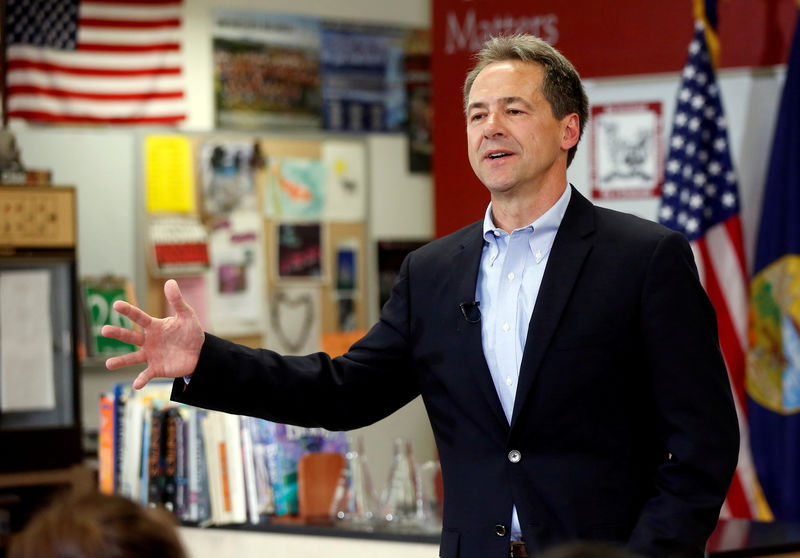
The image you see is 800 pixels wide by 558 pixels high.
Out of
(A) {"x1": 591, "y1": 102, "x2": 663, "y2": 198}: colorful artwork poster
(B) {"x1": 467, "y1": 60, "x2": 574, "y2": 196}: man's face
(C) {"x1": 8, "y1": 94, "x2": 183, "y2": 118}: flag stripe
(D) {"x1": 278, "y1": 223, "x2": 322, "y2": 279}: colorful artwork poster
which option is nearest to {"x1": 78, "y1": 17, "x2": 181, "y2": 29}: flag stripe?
(C) {"x1": 8, "y1": 94, "x2": 183, "y2": 118}: flag stripe

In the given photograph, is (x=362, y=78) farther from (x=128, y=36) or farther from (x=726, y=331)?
(x=726, y=331)

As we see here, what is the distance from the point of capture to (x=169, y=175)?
6219 millimetres

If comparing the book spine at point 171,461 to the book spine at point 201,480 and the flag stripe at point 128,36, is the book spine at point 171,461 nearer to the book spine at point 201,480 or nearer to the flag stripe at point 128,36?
the book spine at point 201,480

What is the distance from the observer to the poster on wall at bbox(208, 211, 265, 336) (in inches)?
251

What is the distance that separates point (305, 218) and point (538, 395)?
485 centimetres

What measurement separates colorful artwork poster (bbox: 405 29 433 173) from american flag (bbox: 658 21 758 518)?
2.51 metres

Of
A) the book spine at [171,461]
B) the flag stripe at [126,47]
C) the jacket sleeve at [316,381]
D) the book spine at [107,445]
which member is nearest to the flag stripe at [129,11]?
the flag stripe at [126,47]

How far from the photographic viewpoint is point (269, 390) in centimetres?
209

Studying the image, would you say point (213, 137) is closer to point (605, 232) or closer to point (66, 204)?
point (66, 204)

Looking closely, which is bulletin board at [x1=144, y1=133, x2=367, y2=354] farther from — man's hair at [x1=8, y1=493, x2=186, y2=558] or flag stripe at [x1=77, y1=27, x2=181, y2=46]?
man's hair at [x1=8, y1=493, x2=186, y2=558]

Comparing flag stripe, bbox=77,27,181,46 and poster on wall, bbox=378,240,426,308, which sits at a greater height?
flag stripe, bbox=77,27,181,46

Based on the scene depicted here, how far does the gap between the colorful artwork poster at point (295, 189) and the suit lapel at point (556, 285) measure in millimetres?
4611

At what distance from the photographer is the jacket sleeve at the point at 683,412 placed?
186 cm

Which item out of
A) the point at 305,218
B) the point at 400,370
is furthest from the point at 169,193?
the point at 400,370
